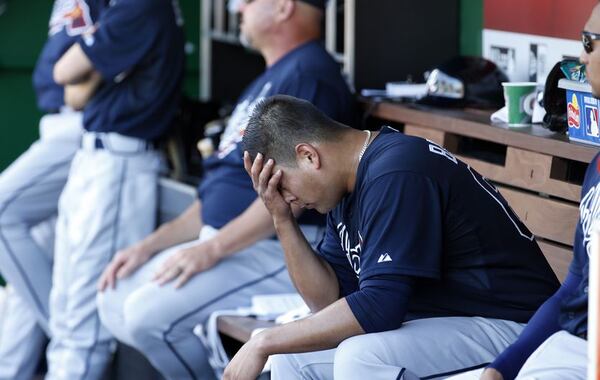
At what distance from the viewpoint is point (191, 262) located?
3.50 metres

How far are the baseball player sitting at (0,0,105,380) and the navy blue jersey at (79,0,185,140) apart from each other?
0.51 ft

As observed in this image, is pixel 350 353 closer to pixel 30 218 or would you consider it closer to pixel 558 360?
pixel 558 360

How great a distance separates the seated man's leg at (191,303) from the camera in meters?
3.45

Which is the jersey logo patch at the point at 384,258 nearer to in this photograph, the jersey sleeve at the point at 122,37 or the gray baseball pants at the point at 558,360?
the gray baseball pants at the point at 558,360

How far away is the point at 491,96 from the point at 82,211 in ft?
5.13

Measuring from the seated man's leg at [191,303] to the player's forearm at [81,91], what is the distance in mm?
985

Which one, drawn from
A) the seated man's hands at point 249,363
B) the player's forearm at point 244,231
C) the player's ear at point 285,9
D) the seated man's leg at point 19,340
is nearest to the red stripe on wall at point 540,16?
the player's ear at point 285,9

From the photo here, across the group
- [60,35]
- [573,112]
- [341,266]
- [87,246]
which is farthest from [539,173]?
[60,35]

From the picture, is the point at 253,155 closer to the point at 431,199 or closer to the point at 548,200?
the point at 431,199

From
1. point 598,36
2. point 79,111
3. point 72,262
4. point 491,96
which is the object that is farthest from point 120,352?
point 598,36

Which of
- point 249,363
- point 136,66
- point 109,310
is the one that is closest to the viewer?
point 249,363

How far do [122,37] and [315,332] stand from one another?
1882 mm

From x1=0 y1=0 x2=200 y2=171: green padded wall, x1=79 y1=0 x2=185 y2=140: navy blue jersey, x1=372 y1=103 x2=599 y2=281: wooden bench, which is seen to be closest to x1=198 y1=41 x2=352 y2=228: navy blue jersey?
x1=372 y1=103 x2=599 y2=281: wooden bench

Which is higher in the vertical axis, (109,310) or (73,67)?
(73,67)
